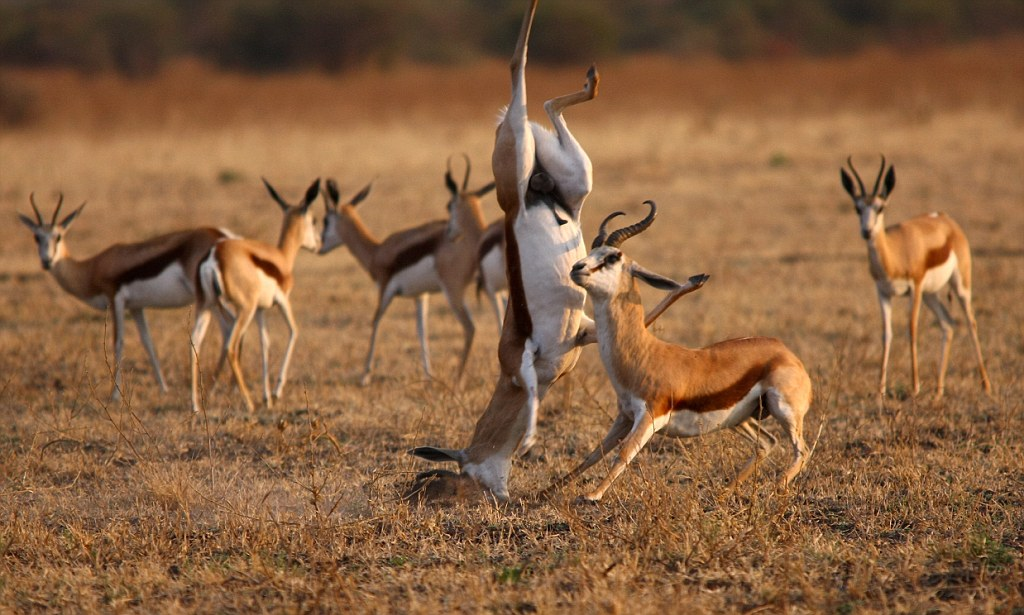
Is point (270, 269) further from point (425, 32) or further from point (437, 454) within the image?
point (425, 32)

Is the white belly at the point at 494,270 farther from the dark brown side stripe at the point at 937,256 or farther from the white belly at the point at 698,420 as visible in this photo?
the white belly at the point at 698,420

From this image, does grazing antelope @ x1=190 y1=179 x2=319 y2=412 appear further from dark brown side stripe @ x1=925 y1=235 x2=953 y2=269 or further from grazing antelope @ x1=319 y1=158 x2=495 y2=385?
dark brown side stripe @ x1=925 y1=235 x2=953 y2=269

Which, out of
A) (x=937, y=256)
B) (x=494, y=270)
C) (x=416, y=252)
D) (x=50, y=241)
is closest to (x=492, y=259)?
(x=494, y=270)

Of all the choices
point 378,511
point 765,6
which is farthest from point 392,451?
point 765,6

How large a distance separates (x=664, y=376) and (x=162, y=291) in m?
4.64

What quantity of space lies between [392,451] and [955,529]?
9.81ft

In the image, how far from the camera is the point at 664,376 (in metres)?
5.38

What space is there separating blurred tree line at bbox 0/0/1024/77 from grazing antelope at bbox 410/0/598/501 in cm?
3348

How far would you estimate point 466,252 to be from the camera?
9672 millimetres

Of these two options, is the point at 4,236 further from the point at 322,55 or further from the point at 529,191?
the point at 322,55

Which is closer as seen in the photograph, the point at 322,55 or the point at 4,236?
the point at 4,236

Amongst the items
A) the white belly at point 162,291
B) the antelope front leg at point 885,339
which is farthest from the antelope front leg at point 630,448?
the white belly at point 162,291

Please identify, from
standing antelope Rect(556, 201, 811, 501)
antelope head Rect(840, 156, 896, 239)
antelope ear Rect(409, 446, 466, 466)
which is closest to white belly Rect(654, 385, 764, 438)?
standing antelope Rect(556, 201, 811, 501)

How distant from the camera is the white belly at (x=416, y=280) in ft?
32.0
